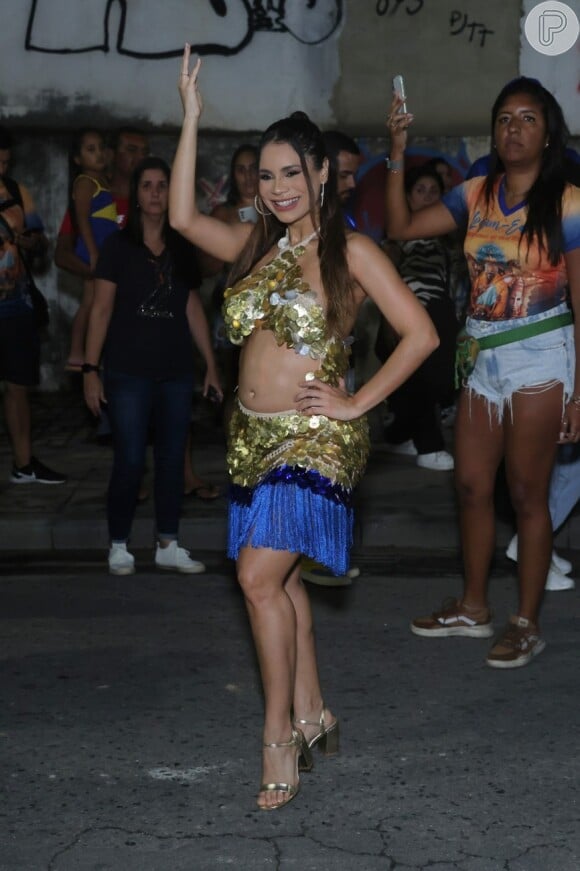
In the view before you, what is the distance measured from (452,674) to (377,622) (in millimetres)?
836

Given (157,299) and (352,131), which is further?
(352,131)

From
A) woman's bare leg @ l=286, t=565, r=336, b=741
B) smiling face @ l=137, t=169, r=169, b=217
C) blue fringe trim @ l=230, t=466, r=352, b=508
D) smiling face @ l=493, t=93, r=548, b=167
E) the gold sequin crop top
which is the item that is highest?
smiling face @ l=493, t=93, r=548, b=167

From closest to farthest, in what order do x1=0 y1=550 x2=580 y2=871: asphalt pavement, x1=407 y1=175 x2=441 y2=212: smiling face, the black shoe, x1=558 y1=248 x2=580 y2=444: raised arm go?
1. x1=0 y1=550 x2=580 y2=871: asphalt pavement
2. x1=558 y1=248 x2=580 y2=444: raised arm
3. the black shoe
4. x1=407 y1=175 x2=441 y2=212: smiling face

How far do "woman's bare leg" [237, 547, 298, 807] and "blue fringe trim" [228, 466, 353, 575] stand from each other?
5 cm

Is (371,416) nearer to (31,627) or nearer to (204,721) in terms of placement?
(31,627)

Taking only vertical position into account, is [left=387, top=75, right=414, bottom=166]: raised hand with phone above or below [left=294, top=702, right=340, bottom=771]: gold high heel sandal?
above

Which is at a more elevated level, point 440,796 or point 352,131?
point 352,131

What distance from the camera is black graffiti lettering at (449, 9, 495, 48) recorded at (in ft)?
42.2

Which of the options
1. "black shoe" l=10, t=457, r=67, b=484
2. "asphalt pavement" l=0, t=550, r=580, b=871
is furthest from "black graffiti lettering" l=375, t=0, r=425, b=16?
"asphalt pavement" l=0, t=550, r=580, b=871

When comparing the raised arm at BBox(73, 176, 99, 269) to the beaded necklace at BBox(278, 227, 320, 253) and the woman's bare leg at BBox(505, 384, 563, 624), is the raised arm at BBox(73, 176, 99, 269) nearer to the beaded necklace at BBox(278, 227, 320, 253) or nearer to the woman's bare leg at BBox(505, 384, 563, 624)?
the woman's bare leg at BBox(505, 384, 563, 624)

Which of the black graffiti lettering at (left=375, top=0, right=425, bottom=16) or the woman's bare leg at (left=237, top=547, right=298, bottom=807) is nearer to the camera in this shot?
the woman's bare leg at (left=237, top=547, right=298, bottom=807)

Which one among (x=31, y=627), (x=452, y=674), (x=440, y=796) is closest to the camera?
(x=440, y=796)

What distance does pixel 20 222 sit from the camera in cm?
920

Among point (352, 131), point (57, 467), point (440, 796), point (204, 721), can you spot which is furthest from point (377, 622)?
point (352, 131)
